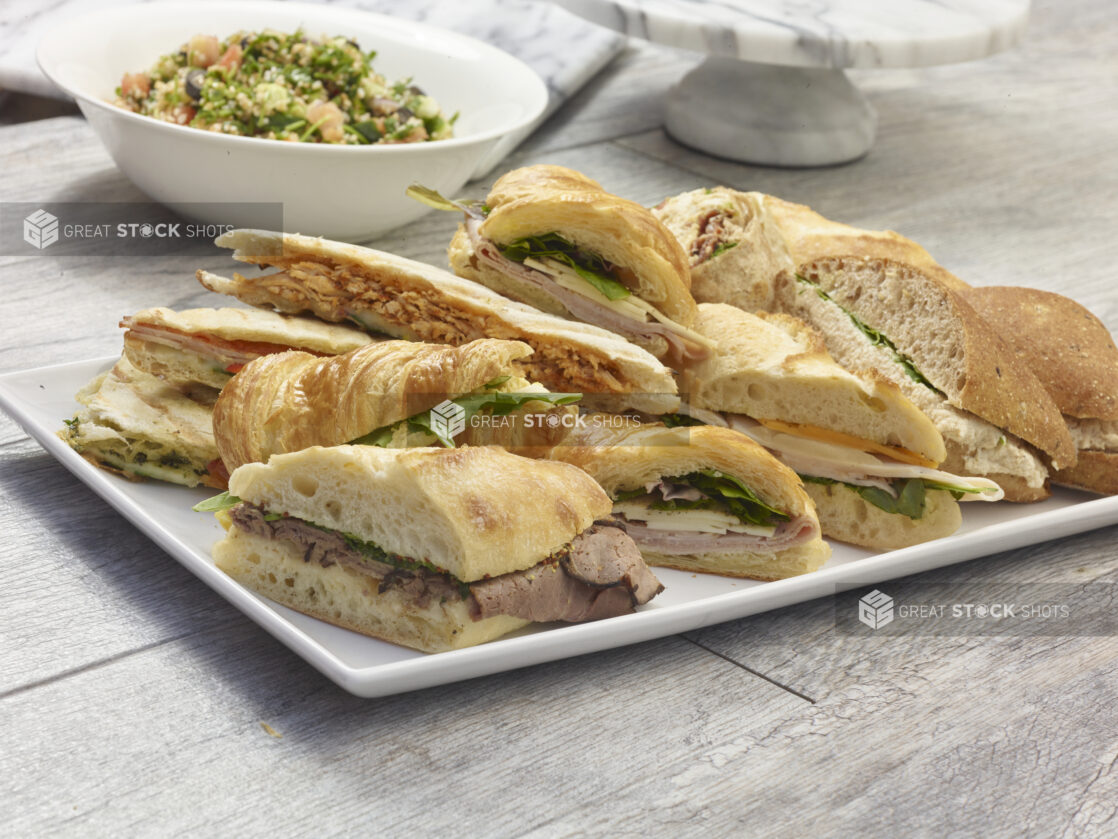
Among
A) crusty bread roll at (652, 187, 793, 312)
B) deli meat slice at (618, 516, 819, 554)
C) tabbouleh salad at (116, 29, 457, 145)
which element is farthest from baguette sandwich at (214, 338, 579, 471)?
tabbouleh salad at (116, 29, 457, 145)

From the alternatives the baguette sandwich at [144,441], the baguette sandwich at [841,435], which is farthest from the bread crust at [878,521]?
the baguette sandwich at [144,441]

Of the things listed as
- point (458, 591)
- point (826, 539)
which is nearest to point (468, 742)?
point (458, 591)

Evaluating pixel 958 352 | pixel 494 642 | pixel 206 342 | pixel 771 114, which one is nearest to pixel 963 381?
pixel 958 352

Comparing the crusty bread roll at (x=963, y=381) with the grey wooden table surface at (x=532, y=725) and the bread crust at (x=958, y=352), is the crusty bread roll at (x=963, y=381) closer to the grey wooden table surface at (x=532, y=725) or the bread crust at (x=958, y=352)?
the bread crust at (x=958, y=352)

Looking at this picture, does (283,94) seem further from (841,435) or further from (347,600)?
(347,600)

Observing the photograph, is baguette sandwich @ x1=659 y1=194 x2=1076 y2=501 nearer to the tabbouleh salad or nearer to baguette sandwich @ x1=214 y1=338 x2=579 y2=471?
baguette sandwich @ x1=214 y1=338 x2=579 y2=471

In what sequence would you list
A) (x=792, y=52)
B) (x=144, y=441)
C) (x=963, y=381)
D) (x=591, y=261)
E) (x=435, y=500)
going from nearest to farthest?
(x=435, y=500) < (x=144, y=441) < (x=963, y=381) < (x=591, y=261) < (x=792, y=52)
